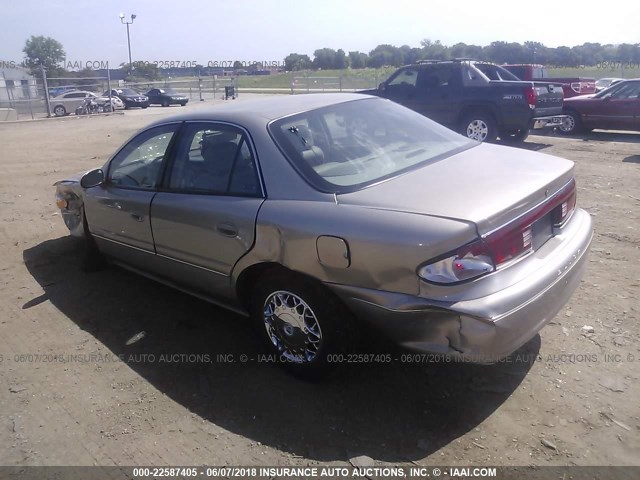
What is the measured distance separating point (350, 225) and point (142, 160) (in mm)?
2367

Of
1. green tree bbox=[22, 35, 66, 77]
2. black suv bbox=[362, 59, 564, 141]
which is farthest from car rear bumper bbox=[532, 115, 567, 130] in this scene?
green tree bbox=[22, 35, 66, 77]

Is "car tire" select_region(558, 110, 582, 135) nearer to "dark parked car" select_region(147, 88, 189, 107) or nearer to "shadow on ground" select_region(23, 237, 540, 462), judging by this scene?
"shadow on ground" select_region(23, 237, 540, 462)

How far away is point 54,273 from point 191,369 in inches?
95.8

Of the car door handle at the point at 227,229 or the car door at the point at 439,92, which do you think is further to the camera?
the car door at the point at 439,92

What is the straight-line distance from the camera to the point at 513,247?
293 centimetres

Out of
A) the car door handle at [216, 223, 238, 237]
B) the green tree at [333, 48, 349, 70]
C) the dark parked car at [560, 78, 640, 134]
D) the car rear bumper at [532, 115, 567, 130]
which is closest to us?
the car door handle at [216, 223, 238, 237]

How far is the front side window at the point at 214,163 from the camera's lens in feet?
11.8

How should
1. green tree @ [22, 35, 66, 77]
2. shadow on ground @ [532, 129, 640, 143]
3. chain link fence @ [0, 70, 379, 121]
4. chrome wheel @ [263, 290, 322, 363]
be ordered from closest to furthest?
chrome wheel @ [263, 290, 322, 363], shadow on ground @ [532, 129, 640, 143], chain link fence @ [0, 70, 379, 121], green tree @ [22, 35, 66, 77]

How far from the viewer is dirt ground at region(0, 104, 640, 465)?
287cm

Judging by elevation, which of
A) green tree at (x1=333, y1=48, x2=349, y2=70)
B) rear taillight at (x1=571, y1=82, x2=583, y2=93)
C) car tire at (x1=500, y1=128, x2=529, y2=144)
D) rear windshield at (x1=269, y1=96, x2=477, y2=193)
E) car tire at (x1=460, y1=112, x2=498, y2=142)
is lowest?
car tire at (x1=500, y1=128, x2=529, y2=144)

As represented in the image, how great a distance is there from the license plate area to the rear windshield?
796 mm

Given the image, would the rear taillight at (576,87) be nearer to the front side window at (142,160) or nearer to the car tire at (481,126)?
the car tire at (481,126)

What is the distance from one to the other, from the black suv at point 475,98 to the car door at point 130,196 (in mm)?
8882

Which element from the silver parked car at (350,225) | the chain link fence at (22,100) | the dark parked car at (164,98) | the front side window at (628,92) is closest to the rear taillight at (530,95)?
the front side window at (628,92)
